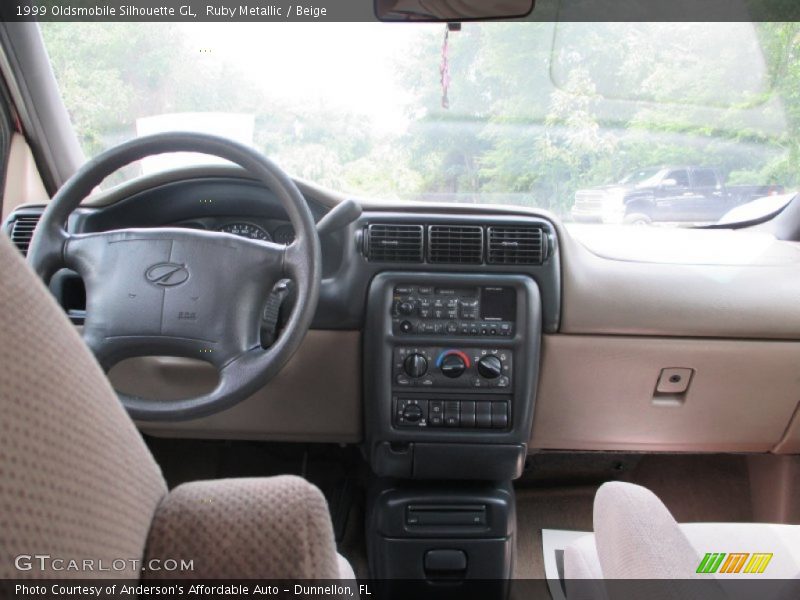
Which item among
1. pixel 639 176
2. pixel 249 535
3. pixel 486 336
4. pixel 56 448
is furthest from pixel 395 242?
pixel 56 448

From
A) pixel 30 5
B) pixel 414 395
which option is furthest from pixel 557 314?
pixel 30 5

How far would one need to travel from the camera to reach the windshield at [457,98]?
2025mm

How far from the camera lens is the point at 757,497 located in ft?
8.46

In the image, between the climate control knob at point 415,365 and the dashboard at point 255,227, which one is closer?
the climate control knob at point 415,365

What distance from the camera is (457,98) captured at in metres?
2.05

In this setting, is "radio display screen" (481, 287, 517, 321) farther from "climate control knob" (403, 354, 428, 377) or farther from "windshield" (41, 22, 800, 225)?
"windshield" (41, 22, 800, 225)

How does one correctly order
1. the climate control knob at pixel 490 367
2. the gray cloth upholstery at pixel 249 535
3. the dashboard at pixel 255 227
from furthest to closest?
the dashboard at pixel 255 227 → the climate control knob at pixel 490 367 → the gray cloth upholstery at pixel 249 535

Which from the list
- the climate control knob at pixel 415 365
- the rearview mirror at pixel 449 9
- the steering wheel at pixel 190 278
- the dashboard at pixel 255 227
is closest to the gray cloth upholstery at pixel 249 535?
the steering wheel at pixel 190 278

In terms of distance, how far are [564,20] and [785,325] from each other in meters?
1.10

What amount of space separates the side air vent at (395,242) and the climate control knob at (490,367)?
12.8 inches

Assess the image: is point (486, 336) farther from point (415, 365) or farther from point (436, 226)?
point (436, 226)

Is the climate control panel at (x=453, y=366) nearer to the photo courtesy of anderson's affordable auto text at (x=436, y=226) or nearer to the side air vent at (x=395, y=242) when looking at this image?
the photo courtesy of anderson's affordable auto text at (x=436, y=226)

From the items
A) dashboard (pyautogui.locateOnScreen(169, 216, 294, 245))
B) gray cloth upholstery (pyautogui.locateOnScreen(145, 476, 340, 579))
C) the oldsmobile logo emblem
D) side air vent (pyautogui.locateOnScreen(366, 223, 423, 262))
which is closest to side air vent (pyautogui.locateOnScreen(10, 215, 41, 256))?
dashboard (pyautogui.locateOnScreen(169, 216, 294, 245))

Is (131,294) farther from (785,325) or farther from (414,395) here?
(785,325)
